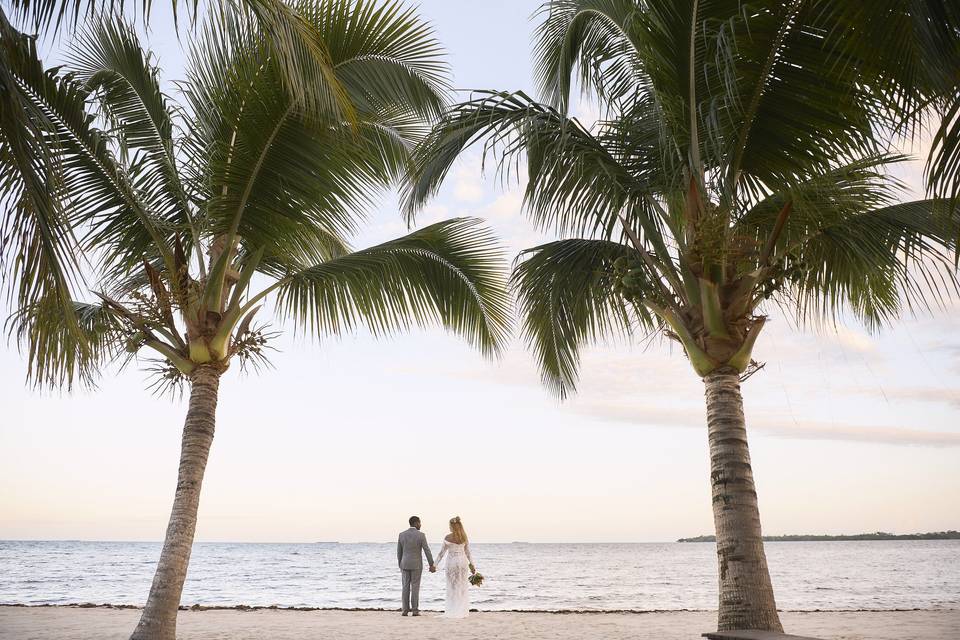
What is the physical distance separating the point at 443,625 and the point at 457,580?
1.37 m

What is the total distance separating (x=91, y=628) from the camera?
29.9 ft

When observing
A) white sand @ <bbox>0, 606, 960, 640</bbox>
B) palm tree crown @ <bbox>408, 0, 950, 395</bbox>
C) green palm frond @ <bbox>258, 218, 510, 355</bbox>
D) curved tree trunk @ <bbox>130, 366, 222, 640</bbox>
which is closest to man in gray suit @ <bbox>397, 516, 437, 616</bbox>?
white sand @ <bbox>0, 606, 960, 640</bbox>

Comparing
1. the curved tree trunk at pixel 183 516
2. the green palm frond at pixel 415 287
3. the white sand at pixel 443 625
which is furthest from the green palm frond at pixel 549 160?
the white sand at pixel 443 625

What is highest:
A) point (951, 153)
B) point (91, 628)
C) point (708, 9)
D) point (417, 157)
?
point (708, 9)

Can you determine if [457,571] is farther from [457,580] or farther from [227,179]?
[227,179]

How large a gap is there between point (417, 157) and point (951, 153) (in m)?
4.90

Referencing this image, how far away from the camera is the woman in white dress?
37.6ft

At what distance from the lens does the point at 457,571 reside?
1162 cm

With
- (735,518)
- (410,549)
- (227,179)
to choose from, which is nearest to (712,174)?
(735,518)

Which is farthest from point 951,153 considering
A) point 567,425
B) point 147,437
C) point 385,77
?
point 147,437

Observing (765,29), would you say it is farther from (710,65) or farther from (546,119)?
(546,119)

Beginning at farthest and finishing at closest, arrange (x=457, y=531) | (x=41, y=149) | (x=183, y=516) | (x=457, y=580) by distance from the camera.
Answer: (x=457, y=531) → (x=457, y=580) → (x=183, y=516) → (x=41, y=149)

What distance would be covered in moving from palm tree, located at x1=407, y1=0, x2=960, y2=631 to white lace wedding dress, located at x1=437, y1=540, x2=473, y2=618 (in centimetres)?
498

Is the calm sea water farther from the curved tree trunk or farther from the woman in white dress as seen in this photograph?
the curved tree trunk
